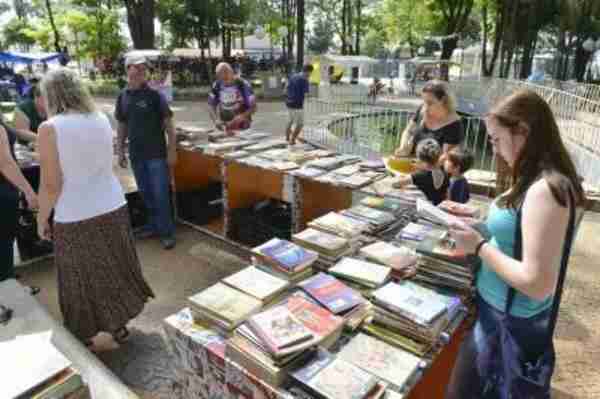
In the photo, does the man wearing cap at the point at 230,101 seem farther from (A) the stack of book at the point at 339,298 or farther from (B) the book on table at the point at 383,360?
(B) the book on table at the point at 383,360

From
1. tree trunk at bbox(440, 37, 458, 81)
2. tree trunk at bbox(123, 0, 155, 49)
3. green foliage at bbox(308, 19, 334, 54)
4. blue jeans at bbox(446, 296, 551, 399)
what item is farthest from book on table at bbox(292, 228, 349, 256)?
green foliage at bbox(308, 19, 334, 54)

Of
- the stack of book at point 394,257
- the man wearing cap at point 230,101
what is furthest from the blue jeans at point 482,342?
the man wearing cap at point 230,101

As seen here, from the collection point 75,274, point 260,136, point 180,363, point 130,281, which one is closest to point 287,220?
point 260,136

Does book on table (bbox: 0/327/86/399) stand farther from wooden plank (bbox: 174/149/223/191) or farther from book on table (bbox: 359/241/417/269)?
wooden plank (bbox: 174/149/223/191)

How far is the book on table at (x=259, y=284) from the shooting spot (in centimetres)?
175

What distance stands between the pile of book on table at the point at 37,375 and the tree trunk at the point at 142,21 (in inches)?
692

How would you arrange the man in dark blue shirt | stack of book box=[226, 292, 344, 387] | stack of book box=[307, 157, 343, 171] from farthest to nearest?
the man in dark blue shirt < stack of book box=[307, 157, 343, 171] < stack of book box=[226, 292, 344, 387]

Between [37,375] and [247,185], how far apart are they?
3.19 metres

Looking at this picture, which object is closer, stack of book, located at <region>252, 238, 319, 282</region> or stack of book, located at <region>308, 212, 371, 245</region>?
stack of book, located at <region>252, 238, 319, 282</region>

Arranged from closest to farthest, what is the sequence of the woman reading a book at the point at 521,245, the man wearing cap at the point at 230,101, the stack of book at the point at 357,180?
the woman reading a book at the point at 521,245 < the stack of book at the point at 357,180 < the man wearing cap at the point at 230,101

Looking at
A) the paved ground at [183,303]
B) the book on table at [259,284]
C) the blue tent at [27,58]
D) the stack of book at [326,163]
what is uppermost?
the blue tent at [27,58]

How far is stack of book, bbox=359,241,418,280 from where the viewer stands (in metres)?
1.97

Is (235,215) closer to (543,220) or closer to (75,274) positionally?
(75,274)

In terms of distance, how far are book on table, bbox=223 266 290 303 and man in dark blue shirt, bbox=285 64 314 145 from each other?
7.31 m
